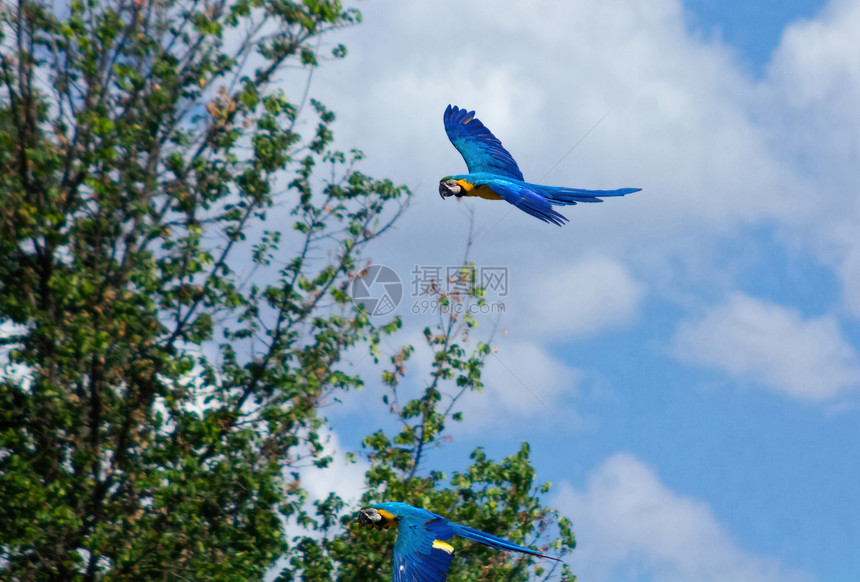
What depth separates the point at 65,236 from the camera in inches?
472

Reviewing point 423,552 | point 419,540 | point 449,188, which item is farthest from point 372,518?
point 449,188

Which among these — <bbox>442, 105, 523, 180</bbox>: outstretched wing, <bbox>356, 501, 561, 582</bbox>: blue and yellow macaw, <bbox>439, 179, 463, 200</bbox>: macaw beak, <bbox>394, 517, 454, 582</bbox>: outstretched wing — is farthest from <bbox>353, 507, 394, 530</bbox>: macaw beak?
<bbox>442, 105, 523, 180</bbox>: outstretched wing

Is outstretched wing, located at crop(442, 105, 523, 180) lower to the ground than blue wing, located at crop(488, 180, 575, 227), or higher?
higher

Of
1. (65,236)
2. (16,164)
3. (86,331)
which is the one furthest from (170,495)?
(16,164)

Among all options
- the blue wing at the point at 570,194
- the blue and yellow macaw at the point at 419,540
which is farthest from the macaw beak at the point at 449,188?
the blue and yellow macaw at the point at 419,540

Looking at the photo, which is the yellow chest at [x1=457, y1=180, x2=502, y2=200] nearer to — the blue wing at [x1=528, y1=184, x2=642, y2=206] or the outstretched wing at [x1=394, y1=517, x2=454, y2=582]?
the blue wing at [x1=528, y1=184, x2=642, y2=206]

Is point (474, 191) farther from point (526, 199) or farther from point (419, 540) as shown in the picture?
point (419, 540)

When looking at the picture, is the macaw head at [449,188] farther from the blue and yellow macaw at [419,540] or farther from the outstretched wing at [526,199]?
the blue and yellow macaw at [419,540]

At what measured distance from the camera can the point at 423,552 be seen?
27.8 ft

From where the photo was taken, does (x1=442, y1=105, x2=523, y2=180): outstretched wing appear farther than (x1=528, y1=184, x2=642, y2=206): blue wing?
Yes

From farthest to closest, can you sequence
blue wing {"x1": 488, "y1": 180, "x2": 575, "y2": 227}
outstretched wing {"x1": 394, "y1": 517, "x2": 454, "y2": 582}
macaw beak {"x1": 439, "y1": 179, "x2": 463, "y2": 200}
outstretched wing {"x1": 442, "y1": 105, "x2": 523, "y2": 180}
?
outstretched wing {"x1": 442, "y1": 105, "x2": 523, "y2": 180}, macaw beak {"x1": 439, "y1": 179, "x2": 463, "y2": 200}, outstretched wing {"x1": 394, "y1": 517, "x2": 454, "y2": 582}, blue wing {"x1": 488, "y1": 180, "x2": 575, "y2": 227}

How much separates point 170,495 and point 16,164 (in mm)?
4077

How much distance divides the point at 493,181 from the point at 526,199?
0.55m

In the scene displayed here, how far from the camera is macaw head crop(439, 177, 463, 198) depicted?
8.47 metres
